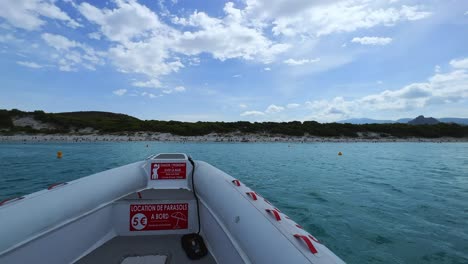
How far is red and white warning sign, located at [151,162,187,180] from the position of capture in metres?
4.91

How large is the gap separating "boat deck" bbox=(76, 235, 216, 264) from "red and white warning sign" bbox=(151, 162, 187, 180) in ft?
3.98

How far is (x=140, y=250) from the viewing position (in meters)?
3.53

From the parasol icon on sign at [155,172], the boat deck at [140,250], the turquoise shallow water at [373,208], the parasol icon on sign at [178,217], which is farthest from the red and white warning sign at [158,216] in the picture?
the turquoise shallow water at [373,208]

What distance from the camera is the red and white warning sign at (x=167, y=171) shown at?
4.91m

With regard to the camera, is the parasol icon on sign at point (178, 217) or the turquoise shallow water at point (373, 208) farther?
the turquoise shallow water at point (373, 208)

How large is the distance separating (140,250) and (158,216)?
2.46 feet

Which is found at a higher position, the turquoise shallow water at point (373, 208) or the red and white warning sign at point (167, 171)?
the red and white warning sign at point (167, 171)

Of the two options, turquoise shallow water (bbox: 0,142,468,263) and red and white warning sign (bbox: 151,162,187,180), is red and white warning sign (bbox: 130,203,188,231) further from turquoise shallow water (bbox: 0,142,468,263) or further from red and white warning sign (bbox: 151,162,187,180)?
turquoise shallow water (bbox: 0,142,468,263)

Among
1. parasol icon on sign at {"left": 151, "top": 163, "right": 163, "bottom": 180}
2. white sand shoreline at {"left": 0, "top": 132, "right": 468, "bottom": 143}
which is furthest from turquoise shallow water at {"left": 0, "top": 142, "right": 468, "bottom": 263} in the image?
white sand shoreline at {"left": 0, "top": 132, "right": 468, "bottom": 143}

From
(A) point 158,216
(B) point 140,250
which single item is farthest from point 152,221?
(B) point 140,250

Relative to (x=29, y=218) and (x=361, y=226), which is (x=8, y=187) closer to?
(x=29, y=218)

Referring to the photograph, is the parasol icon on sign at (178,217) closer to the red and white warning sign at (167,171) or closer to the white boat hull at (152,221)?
the white boat hull at (152,221)

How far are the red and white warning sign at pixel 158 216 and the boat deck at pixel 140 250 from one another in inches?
7.8

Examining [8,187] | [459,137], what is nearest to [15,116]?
[8,187]
